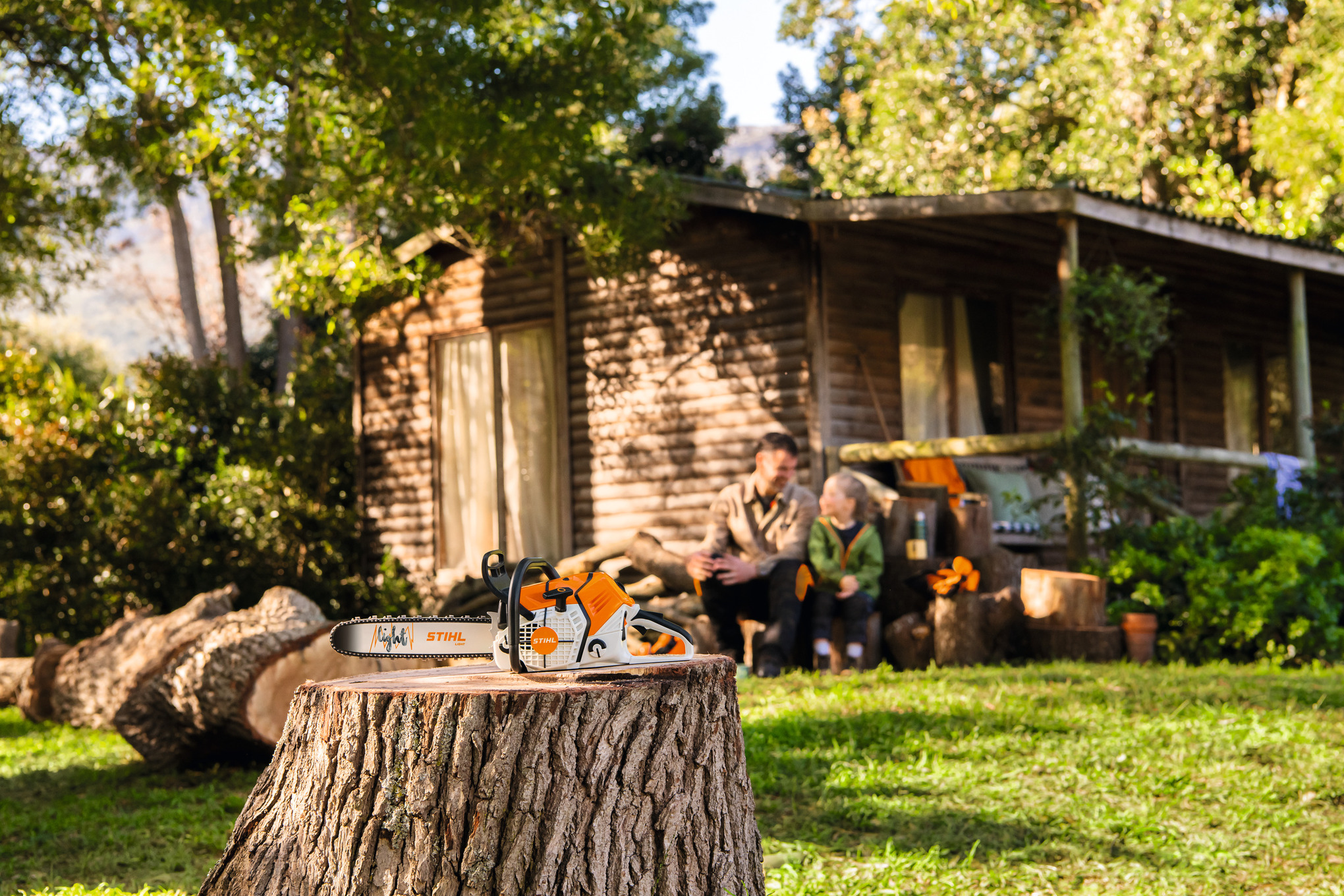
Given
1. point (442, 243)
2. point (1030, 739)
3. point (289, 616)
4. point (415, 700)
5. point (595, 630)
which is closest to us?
point (415, 700)

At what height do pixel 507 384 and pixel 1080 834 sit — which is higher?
pixel 507 384

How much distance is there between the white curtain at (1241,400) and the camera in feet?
49.1

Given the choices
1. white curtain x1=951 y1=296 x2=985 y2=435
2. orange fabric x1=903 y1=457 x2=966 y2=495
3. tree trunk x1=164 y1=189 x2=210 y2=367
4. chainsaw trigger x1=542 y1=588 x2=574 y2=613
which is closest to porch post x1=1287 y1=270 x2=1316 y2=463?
white curtain x1=951 y1=296 x2=985 y2=435

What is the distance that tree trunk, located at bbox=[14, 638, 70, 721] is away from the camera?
31.6 feet

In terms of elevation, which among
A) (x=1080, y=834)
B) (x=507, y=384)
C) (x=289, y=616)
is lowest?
(x=1080, y=834)

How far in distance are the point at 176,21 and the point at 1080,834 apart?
10.9 metres

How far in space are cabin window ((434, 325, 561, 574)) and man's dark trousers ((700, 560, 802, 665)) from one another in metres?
4.55

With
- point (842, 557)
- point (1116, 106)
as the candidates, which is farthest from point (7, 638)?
point (1116, 106)

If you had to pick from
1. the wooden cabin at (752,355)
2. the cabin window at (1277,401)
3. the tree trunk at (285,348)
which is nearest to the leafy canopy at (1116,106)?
the cabin window at (1277,401)

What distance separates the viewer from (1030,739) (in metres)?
5.56

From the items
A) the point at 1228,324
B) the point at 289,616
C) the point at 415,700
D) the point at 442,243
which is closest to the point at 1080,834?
the point at 415,700

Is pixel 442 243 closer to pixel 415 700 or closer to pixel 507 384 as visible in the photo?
pixel 507 384

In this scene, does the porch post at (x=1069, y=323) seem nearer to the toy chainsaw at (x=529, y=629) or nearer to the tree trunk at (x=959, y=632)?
the tree trunk at (x=959, y=632)

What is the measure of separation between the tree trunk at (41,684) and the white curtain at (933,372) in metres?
7.30
